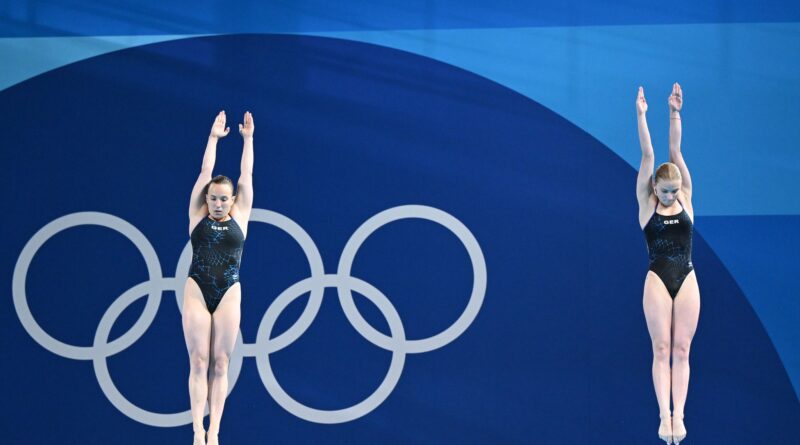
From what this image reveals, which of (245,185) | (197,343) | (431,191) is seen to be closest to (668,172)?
(431,191)

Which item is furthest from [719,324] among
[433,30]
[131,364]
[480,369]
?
[131,364]

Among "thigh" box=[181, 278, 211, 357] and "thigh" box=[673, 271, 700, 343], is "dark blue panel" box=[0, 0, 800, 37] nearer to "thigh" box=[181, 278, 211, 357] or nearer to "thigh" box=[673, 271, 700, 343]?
"thigh" box=[673, 271, 700, 343]

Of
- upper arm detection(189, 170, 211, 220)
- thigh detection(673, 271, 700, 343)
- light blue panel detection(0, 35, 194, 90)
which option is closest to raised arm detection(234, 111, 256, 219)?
upper arm detection(189, 170, 211, 220)

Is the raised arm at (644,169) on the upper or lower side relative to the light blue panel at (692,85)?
lower

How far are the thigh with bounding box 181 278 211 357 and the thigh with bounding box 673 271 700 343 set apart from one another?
3246 millimetres

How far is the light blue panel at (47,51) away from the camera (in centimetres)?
804

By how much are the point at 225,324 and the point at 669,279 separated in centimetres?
310

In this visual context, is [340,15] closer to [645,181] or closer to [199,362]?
[645,181]

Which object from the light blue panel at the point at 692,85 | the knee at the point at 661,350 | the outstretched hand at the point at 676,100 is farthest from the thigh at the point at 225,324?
the outstretched hand at the point at 676,100

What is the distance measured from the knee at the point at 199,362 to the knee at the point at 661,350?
312 cm

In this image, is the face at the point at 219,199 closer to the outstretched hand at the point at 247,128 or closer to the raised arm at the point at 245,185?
the raised arm at the point at 245,185

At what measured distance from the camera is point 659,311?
6410mm

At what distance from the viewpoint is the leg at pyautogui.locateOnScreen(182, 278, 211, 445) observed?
6422mm

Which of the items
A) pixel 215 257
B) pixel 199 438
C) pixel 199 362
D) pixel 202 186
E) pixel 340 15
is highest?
pixel 340 15
